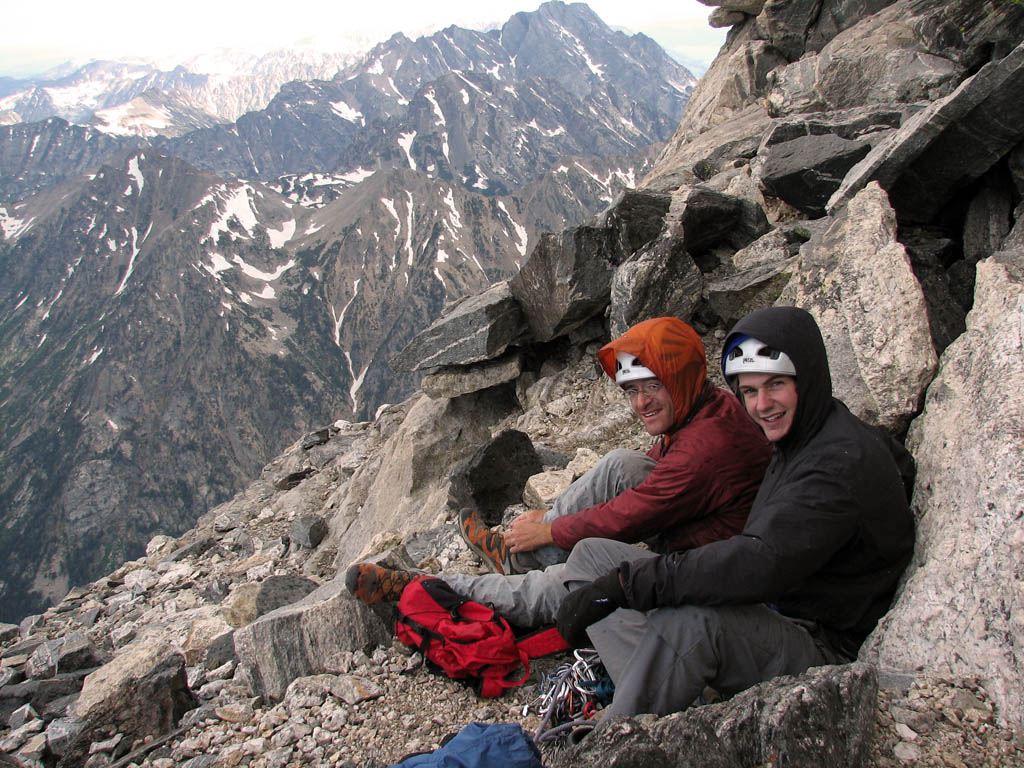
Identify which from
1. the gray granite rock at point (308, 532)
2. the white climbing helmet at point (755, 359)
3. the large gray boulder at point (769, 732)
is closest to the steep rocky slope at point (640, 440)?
the large gray boulder at point (769, 732)

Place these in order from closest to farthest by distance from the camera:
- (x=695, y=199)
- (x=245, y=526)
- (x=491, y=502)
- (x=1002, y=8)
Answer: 1. (x=491, y=502)
2. (x=695, y=199)
3. (x=1002, y=8)
4. (x=245, y=526)

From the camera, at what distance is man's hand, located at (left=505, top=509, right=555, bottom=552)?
564cm

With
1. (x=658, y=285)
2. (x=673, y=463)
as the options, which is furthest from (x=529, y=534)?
(x=658, y=285)

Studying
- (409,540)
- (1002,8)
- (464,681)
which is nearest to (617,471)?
(464,681)

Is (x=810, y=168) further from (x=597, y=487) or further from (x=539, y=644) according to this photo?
(x=539, y=644)

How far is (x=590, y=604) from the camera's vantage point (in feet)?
13.7

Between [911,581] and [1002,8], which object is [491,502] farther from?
[1002,8]

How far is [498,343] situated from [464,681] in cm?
875

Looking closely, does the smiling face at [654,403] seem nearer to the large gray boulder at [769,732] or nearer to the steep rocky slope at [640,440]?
the steep rocky slope at [640,440]

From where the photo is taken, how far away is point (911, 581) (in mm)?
3879

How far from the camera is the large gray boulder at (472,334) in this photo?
13242 mm

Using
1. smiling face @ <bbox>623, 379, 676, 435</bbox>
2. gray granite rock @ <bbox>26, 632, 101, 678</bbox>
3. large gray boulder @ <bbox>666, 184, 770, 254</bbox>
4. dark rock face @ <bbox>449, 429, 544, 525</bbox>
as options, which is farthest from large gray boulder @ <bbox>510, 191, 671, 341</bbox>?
gray granite rock @ <bbox>26, 632, 101, 678</bbox>

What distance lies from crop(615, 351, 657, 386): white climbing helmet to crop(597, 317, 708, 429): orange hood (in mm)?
68

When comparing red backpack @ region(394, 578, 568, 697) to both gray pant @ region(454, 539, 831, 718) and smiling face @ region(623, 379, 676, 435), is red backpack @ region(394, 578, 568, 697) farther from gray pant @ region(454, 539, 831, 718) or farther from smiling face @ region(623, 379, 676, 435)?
smiling face @ region(623, 379, 676, 435)
